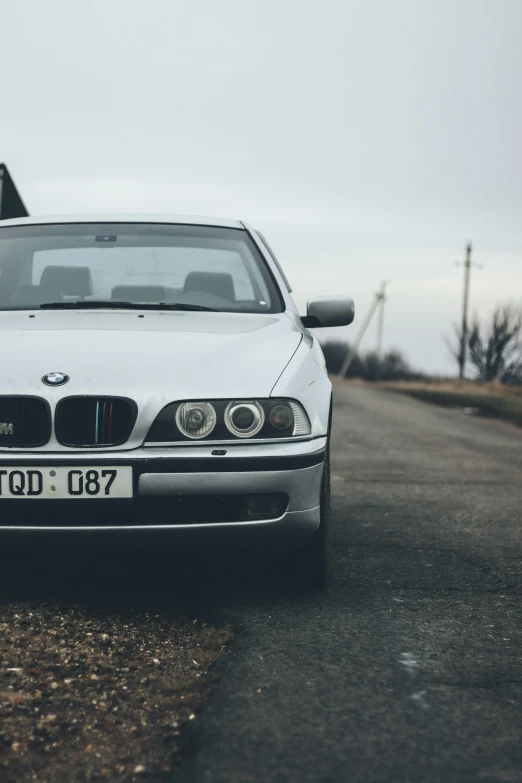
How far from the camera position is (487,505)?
6.18 metres

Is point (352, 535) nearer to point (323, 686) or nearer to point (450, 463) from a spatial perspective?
point (323, 686)

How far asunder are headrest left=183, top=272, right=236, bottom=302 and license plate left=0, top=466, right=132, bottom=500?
4.81 feet

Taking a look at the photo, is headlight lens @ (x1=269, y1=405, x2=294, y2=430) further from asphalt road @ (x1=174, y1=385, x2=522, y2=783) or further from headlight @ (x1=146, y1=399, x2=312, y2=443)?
asphalt road @ (x1=174, y1=385, x2=522, y2=783)

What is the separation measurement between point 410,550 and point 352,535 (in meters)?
0.45

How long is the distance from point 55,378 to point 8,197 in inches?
206

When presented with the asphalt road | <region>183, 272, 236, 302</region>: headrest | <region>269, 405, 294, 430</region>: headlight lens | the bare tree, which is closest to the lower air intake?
<region>269, 405, 294, 430</region>: headlight lens

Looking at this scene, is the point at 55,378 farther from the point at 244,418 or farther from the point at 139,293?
the point at 139,293

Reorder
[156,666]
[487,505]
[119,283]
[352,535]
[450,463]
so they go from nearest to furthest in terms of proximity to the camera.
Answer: [156,666] < [119,283] < [352,535] < [487,505] < [450,463]

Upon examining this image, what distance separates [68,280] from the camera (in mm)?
4535

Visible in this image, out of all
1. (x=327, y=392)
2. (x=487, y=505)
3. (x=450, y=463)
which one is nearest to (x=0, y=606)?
(x=327, y=392)

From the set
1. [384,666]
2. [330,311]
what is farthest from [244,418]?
[330,311]

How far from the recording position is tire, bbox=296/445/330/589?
12.0ft

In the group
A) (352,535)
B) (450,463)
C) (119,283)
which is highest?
(119,283)

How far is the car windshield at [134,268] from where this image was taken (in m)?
4.40
